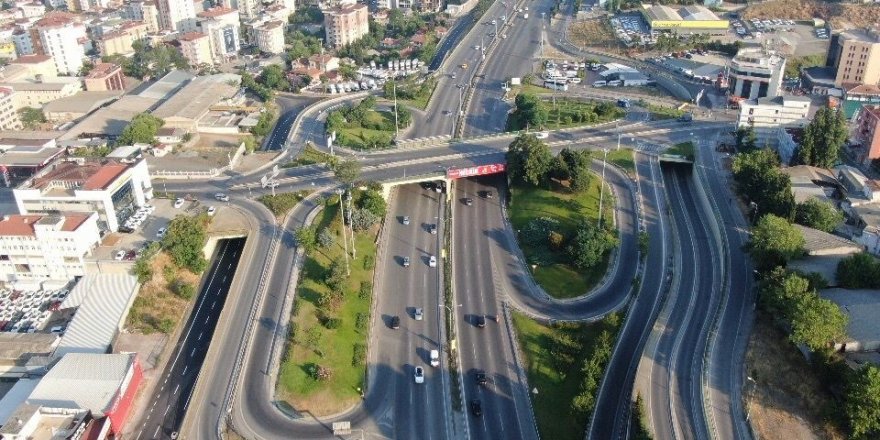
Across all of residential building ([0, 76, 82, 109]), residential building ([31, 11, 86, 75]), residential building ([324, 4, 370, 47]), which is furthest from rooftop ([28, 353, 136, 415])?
residential building ([324, 4, 370, 47])

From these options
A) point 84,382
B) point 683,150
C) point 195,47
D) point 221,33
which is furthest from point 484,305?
point 221,33

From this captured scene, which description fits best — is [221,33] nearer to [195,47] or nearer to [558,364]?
[195,47]

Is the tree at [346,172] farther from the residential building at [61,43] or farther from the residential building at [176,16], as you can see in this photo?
the residential building at [176,16]

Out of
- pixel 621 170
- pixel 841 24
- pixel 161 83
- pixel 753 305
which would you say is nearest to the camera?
pixel 753 305

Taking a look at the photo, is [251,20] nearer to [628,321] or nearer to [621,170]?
[621,170]

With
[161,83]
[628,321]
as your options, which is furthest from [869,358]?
[161,83]

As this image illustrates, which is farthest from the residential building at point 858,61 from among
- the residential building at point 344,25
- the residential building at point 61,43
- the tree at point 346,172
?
the residential building at point 61,43

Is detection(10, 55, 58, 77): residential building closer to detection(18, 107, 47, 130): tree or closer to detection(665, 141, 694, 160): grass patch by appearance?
detection(18, 107, 47, 130): tree
